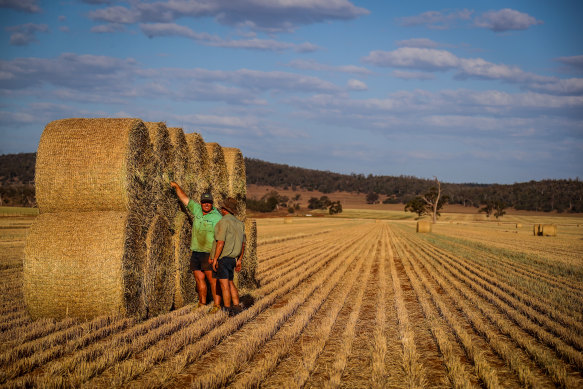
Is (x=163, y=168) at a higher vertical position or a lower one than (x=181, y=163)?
lower

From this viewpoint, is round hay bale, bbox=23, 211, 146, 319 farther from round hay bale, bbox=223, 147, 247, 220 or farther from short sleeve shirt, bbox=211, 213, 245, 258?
round hay bale, bbox=223, 147, 247, 220

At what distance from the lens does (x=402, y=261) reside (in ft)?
57.6

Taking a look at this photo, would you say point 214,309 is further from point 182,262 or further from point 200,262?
point 182,262

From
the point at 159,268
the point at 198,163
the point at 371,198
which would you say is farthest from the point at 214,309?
the point at 371,198

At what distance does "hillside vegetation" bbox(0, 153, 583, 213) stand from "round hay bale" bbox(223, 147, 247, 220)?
7940cm

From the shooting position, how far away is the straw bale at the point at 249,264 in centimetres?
1071

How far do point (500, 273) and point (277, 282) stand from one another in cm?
709

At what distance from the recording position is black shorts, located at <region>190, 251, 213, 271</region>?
866 centimetres

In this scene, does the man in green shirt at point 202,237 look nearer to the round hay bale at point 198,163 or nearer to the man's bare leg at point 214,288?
the man's bare leg at point 214,288

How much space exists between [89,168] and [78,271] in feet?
5.21

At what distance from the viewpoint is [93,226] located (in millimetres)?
7258

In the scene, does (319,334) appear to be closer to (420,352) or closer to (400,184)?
(420,352)

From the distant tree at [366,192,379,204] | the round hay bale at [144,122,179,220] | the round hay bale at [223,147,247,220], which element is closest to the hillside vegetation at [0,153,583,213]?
the distant tree at [366,192,379,204]

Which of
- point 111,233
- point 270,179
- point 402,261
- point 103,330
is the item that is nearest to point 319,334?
point 103,330
